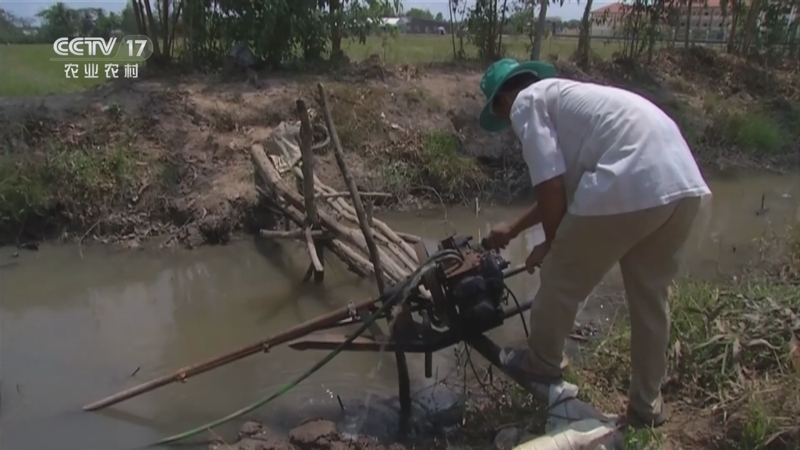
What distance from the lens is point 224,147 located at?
770cm

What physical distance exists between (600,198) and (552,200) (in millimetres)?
205

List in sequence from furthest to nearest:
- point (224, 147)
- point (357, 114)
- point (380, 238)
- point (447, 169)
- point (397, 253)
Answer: point (357, 114) < point (447, 169) < point (224, 147) < point (380, 238) < point (397, 253)

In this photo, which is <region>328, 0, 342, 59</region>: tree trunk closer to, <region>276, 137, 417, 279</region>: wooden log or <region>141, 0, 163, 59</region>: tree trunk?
<region>141, 0, 163, 59</region>: tree trunk

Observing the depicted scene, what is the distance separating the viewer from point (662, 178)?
268 cm

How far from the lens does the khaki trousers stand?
9.12ft

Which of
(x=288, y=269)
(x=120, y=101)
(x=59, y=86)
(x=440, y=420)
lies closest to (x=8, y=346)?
(x=288, y=269)

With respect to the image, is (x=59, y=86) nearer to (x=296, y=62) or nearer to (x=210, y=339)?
(x=296, y=62)

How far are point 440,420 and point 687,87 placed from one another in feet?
30.8

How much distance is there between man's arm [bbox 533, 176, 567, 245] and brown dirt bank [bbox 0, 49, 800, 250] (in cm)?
447

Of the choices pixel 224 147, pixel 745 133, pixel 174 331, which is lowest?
pixel 174 331

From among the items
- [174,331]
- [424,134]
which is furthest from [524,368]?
[424,134]

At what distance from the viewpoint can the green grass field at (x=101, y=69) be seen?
9055mm

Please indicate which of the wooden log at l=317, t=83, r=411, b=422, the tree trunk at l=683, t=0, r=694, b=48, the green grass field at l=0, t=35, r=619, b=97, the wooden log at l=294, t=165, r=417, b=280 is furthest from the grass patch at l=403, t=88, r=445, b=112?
the tree trunk at l=683, t=0, r=694, b=48

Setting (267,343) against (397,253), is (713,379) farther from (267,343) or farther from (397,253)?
(397,253)
